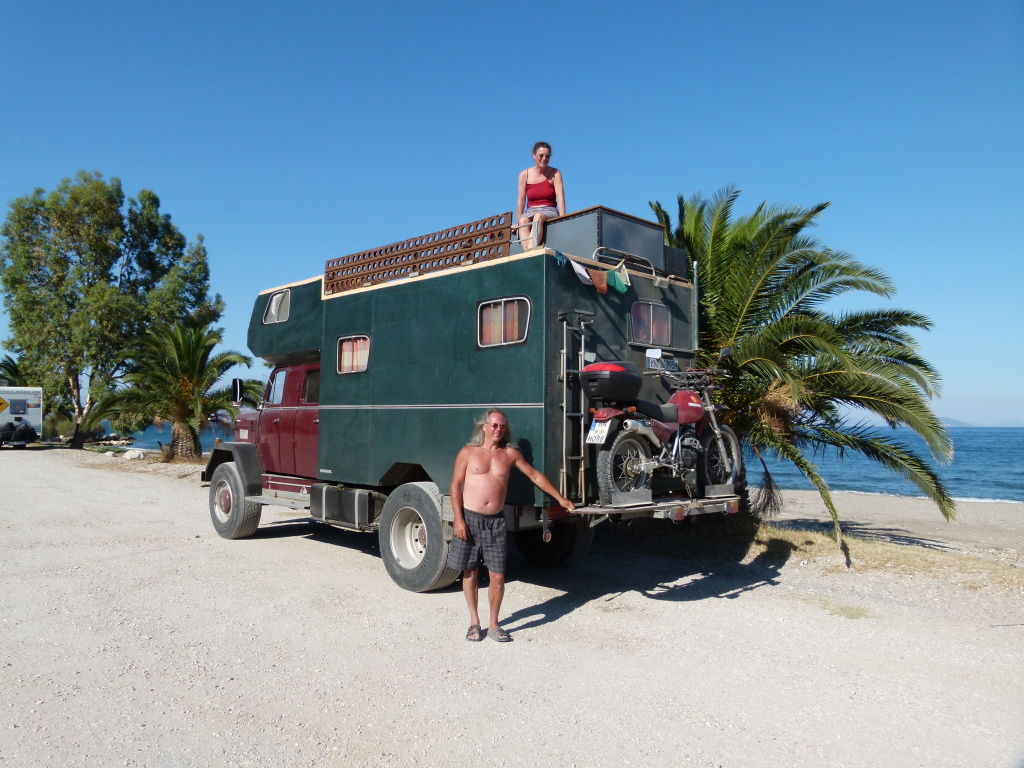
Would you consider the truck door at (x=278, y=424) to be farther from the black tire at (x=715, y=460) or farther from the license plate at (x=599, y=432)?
the black tire at (x=715, y=460)

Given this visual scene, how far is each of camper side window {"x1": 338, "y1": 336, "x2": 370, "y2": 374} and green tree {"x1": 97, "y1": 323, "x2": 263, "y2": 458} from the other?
13977mm

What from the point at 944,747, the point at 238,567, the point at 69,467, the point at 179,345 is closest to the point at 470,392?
the point at 238,567

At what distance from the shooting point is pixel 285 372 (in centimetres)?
982

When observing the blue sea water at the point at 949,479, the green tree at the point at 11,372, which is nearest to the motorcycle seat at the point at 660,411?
the blue sea water at the point at 949,479

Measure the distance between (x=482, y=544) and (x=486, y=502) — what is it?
1.12 feet

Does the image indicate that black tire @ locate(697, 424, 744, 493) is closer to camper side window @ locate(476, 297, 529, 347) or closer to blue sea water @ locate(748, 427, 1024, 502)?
camper side window @ locate(476, 297, 529, 347)

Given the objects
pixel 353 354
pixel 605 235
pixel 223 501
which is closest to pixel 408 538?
pixel 353 354

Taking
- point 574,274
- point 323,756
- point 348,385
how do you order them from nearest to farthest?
1. point 323,756
2. point 574,274
3. point 348,385

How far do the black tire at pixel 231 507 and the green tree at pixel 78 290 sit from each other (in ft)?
70.2

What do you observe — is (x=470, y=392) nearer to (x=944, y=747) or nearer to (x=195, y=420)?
(x=944, y=747)

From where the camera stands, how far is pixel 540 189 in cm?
824

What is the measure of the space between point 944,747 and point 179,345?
21604mm

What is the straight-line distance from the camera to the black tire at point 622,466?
6.32m

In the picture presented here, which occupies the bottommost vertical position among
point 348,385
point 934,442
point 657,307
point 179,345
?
point 934,442
